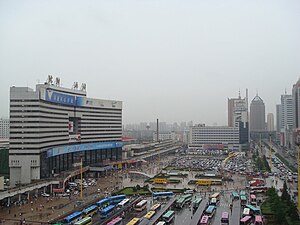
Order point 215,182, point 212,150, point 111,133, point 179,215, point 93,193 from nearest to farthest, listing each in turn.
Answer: point 179,215, point 93,193, point 215,182, point 111,133, point 212,150

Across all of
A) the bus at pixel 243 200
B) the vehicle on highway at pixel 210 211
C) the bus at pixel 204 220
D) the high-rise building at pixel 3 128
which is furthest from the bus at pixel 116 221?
the high-rise building at pixel 3 128

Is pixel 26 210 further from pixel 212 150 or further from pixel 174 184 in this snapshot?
pixel 212 150

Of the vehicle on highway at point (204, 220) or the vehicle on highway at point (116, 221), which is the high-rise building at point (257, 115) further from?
the vehicle on highway at point (116, 221)

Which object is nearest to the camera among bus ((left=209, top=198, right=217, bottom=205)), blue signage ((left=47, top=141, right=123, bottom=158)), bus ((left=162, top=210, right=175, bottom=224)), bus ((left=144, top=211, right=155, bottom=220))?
bus ((left=162, top=210, right=175, bottom=224))

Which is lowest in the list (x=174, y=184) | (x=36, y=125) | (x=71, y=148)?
(x=174, y=184)

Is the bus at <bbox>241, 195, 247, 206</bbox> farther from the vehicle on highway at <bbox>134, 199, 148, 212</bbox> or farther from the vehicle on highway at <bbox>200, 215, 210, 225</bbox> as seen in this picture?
the vehicle on highway at <bbox>134, 199, 148, 212</bbox>

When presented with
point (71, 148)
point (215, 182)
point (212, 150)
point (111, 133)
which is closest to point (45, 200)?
point (71, 148)

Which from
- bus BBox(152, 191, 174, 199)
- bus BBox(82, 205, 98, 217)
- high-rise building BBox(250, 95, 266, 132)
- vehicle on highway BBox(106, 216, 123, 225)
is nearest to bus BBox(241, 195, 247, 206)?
bus BBox(152, 191, 174, 199)
